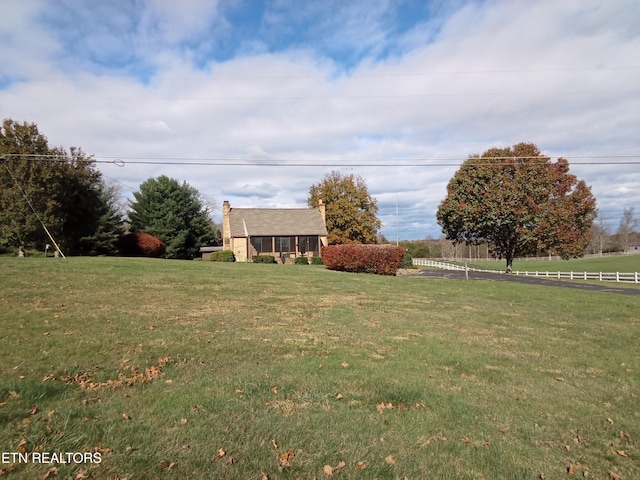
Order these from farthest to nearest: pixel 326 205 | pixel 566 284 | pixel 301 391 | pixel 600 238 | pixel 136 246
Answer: pixel 600 238 → pixel 326 205 → pixel 136 246 → pixel 566 284 → pixel 301 391

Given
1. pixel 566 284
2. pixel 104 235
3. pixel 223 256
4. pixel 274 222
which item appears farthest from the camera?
pixel 274 222

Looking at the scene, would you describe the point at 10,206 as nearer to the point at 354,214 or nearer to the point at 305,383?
the point at 305,383

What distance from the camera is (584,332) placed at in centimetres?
1042

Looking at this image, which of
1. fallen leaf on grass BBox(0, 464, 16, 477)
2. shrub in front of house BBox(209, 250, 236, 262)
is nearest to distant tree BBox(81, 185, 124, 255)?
shrub in front of house BBox(209, 250, 236, 262)

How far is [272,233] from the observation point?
144 ft

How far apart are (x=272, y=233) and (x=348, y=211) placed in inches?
472

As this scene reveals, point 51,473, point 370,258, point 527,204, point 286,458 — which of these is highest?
point 527,204

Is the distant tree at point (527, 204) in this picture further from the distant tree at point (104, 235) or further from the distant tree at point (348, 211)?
the distant tree at point (104, 235)

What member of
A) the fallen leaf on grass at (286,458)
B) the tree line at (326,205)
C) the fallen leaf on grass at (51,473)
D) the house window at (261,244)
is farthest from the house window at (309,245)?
the fallen leaf on grass at (51,473)

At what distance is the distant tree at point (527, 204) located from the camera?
122 ft

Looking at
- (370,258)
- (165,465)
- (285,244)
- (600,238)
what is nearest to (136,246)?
(285,244)

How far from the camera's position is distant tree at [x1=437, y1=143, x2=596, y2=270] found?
1467 inches

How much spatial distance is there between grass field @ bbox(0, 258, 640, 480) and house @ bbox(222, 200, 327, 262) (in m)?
32.3

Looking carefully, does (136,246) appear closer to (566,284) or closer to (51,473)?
(566,284)
